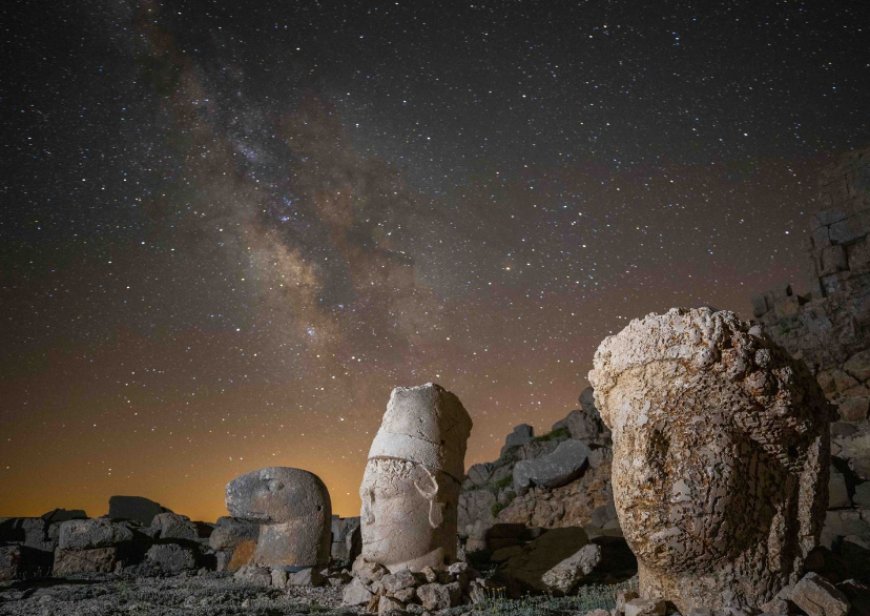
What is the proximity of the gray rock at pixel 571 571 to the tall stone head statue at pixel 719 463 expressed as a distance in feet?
9.08

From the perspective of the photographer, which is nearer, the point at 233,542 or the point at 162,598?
the point at 162,598

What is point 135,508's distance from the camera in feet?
46.5

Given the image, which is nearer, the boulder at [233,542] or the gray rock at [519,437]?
the boulder at [233,542]

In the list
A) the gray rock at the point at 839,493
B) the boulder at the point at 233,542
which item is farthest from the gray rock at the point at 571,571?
the boulder at the point at 233,542

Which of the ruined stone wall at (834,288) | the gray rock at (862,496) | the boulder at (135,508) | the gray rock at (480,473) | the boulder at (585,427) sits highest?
the ruined stone wall at (834,288)

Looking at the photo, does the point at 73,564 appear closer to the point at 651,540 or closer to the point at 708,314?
the point at 651,540

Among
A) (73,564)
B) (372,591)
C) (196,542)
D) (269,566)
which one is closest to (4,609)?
(269,566)

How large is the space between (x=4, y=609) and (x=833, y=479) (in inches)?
403

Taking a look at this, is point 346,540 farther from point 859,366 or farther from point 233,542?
point 859,366

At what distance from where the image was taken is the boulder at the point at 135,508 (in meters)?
14.0

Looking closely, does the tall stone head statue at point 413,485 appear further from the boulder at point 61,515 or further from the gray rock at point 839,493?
the boulder at point 61,515

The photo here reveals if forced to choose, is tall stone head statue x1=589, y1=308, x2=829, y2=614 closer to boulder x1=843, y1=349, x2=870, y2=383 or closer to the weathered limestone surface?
the weathered limestone surface

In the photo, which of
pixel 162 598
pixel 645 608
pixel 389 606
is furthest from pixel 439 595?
pixel 162 598

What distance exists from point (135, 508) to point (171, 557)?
475cm
